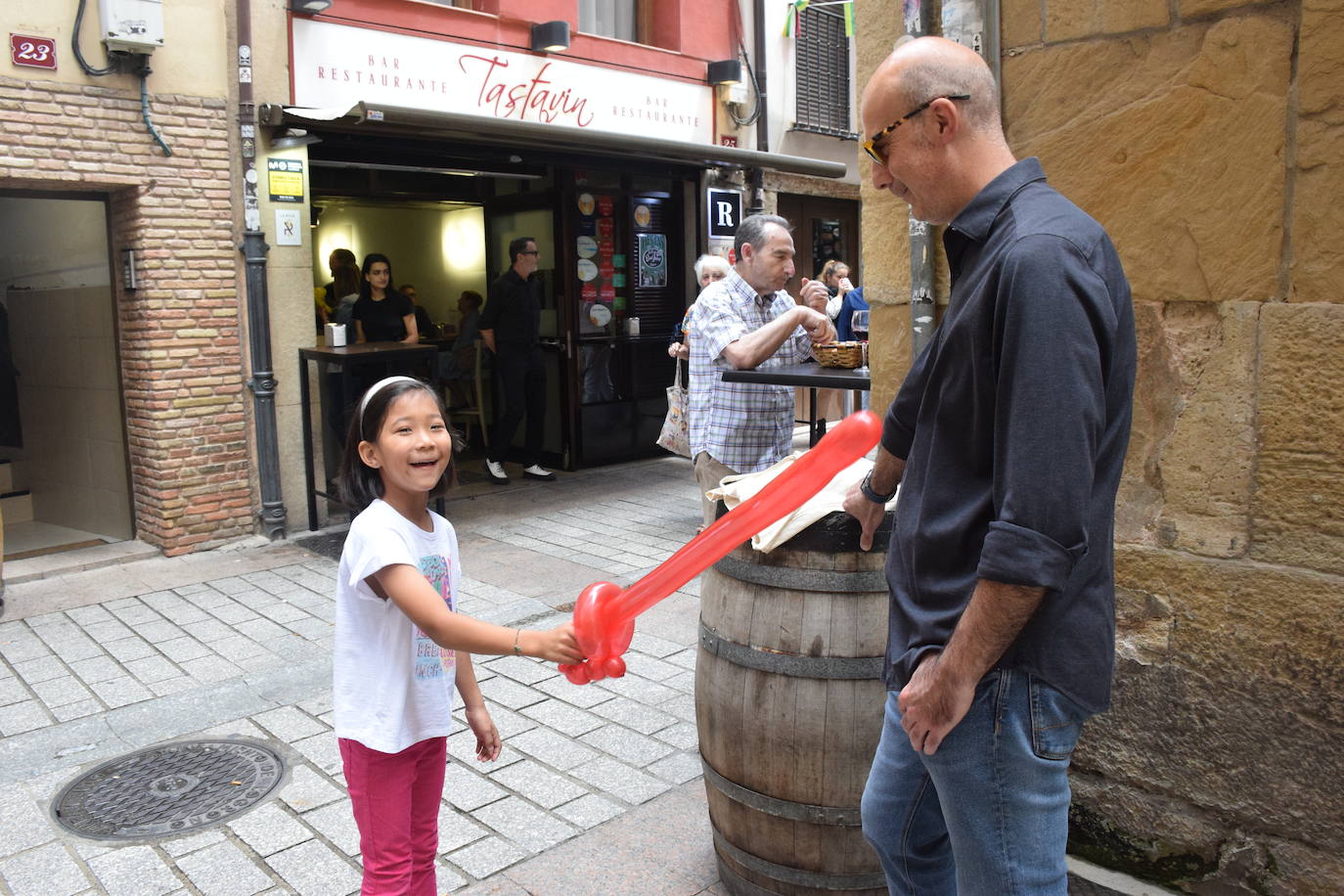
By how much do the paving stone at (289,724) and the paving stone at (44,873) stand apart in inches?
36.9

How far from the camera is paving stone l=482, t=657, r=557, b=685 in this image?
4758 millimetres

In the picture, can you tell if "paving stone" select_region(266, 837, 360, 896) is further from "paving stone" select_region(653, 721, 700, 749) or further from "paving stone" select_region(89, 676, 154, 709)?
"paving stone" select_region(89, 676, 154, 709)

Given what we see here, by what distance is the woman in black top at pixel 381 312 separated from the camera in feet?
28.7

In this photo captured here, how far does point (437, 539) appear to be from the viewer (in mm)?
2432

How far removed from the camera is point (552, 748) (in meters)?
4.04

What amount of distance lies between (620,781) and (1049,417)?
2625mm

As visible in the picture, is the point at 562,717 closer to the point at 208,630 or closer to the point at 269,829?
the point at 269,829

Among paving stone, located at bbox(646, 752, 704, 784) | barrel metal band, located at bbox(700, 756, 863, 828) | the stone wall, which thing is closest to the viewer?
the stone wall

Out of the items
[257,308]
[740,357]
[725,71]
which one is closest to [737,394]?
[740,357]

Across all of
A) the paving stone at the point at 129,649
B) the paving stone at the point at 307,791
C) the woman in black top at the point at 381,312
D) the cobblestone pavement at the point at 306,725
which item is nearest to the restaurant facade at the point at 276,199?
the woman in black top at the point at 381,312

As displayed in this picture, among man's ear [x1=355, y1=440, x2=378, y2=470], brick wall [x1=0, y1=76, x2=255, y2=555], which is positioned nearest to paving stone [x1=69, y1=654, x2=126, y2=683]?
brick wall [x1=0, y1=76, x2=255, y2=555]

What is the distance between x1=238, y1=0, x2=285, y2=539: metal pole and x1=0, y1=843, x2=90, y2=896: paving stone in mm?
4151

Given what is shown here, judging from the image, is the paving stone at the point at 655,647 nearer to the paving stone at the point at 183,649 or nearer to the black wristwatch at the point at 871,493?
the paving stone at the point at 183,649

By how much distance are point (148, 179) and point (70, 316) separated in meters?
1.63
